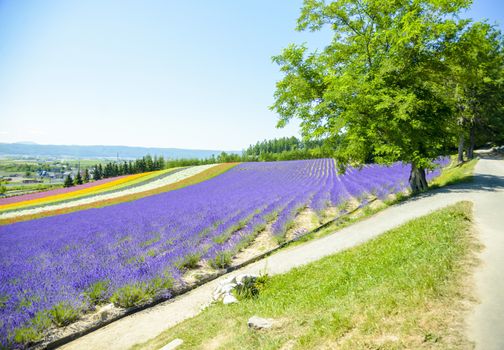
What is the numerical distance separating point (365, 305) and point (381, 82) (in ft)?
39.0

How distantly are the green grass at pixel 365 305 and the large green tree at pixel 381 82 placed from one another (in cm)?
737

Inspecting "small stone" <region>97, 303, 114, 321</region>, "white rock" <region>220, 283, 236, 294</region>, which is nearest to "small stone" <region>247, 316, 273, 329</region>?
"white rock" <region>220, 283, 236, 294</region>

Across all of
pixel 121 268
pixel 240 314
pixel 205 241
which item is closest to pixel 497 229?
pixel 240 314

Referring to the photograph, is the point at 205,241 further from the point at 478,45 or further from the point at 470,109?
the point at 470,109

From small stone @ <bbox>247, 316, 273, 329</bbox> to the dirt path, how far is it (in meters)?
2.13

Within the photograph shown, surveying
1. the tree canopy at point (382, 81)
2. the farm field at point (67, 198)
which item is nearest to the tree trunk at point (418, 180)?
the tree canopy at point (382, 81)

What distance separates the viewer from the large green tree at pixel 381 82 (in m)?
13.0

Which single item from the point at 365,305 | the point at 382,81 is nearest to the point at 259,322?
the point at 365,305

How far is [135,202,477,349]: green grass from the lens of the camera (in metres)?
3.38

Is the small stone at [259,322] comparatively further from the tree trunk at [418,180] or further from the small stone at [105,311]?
the tree trunk at [418,180]

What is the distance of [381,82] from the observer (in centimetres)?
1315

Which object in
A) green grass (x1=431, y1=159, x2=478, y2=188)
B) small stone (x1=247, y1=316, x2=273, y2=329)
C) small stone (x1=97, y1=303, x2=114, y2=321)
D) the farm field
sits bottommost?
the farm field

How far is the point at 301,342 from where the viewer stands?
3652 mm

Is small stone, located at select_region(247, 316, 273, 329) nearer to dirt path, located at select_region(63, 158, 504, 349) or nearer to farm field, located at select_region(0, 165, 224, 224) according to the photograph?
dirt path, located at select_region(63, 158, 504, 349)
